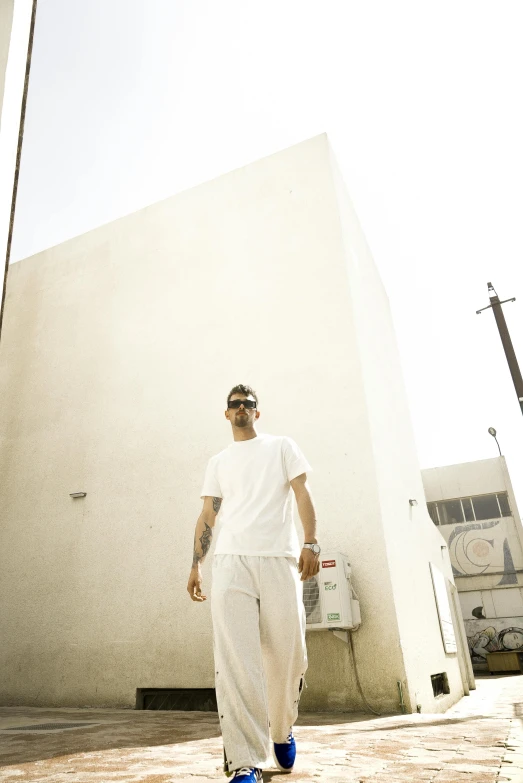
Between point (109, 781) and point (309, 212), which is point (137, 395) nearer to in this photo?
point (309, 212)

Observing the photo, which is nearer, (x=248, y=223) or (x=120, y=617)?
(x=120, y=617)

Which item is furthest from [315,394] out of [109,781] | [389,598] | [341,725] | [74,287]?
[74,287]

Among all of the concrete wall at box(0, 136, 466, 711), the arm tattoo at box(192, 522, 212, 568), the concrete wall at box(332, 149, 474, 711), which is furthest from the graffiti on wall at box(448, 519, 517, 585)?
the arm tattoo at box(192, 522, 212, 568)

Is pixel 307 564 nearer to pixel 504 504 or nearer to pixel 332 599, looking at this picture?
pixel 332 599

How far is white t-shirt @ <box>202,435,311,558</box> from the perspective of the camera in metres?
2.17

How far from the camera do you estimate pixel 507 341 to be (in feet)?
30.4

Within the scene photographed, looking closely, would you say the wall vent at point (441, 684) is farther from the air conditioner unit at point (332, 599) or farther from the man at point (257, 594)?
the man at point (257, 594)

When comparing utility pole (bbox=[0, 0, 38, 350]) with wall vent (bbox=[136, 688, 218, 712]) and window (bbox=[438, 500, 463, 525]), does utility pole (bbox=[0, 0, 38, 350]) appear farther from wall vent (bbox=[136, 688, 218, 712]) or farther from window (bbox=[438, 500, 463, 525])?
window (bbox=[438, 500, 463, 525])

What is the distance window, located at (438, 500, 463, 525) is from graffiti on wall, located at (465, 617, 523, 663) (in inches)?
140

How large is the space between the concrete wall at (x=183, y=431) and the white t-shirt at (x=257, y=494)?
2.60 metres

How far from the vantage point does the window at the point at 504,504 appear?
19391mm

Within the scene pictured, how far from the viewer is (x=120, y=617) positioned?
213 inches

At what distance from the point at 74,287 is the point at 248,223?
2.91 meters

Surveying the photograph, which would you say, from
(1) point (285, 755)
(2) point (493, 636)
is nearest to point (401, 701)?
(1) point (285, 755)
